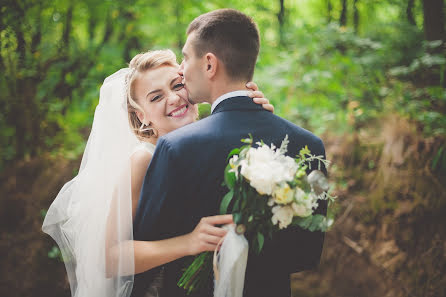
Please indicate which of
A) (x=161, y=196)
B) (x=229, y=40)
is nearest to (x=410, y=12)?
(x=229, y=40)

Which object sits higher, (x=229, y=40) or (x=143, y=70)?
(x=229, y=40)

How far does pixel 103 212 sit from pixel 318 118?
4.48 m

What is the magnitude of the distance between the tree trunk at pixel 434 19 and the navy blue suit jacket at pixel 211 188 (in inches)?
189

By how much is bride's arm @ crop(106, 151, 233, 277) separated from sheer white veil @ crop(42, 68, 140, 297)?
10 millimetres

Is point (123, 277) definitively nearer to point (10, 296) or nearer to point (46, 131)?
point (10, 296)

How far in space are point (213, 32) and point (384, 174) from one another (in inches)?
160

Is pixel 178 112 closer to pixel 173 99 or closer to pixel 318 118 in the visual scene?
pixel 173 99

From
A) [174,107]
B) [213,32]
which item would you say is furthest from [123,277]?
[213,32]

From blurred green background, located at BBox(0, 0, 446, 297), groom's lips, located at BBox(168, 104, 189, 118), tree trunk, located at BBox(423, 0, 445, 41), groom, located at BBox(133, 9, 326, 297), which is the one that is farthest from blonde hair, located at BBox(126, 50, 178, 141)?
tree trunk, located at BBox(423, 0, 445, 41)

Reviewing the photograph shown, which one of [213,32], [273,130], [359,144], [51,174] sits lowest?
[51,174]

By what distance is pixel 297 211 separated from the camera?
146 centimetres

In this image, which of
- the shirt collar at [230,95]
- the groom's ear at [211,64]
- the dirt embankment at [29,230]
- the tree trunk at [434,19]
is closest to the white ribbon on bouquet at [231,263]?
the shirt collar at [230,95]

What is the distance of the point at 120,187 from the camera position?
2059 millimetres

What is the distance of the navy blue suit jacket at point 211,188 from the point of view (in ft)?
5.67
